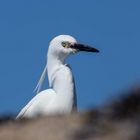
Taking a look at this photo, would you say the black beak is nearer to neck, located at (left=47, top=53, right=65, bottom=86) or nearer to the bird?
the bird

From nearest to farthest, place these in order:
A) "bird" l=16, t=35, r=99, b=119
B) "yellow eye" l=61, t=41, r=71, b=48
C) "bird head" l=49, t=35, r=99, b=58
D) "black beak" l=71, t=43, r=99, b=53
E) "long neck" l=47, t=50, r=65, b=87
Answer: "bird" l=16, t=35, r=99, b=119
"long neck" l=47, t=50, r=65, b=87
"bird head" l=49, t=35, r=99, b=58
"yellow eye" l=61, t=41, r=71, b=48
"black beak" l=71, t=43, r=99, b=53

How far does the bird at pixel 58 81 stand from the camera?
16.0m

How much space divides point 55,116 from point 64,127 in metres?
0.46

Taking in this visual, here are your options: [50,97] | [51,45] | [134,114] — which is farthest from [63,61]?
[134,114]

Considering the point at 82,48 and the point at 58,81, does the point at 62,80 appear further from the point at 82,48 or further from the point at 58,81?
the point at 82,48

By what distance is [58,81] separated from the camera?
55.4 ft

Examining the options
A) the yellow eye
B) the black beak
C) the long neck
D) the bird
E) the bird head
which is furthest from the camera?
the black beak

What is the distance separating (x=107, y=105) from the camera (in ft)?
14.7

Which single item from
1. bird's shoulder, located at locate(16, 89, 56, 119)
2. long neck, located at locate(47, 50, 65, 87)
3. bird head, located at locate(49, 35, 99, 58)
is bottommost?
bird's shoulder, located at locate(16, 89, 56, 119)

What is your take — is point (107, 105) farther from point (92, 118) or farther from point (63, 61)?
point (63, 61)

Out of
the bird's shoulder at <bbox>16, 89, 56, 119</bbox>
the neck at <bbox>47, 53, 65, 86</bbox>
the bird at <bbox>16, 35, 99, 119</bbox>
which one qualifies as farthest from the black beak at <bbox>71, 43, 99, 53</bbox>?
the bird's shoulder at <bbox>16, 89, 56, 119</bbox>

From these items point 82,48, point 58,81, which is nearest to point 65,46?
point 82,48

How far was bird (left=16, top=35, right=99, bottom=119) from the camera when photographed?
15975mm

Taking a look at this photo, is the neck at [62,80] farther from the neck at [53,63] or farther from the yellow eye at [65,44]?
the yellow eye at [65,44]
